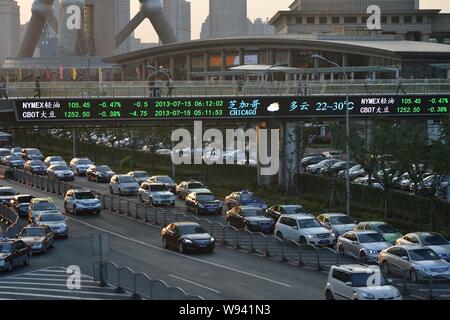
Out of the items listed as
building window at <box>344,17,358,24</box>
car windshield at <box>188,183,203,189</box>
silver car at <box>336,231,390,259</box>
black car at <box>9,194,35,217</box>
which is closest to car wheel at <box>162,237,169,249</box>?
silver car at <box>336,231,390,259</box>

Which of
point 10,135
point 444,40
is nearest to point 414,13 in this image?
point 444,40

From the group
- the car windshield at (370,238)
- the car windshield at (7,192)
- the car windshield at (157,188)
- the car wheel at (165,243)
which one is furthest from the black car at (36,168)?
the car windshield at (370,238)

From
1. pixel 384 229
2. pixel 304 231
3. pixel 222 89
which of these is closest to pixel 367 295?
pixel 384 229

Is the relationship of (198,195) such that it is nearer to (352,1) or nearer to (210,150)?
(210,150)

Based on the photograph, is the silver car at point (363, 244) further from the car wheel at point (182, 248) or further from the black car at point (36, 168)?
the black car at point (36, 168)

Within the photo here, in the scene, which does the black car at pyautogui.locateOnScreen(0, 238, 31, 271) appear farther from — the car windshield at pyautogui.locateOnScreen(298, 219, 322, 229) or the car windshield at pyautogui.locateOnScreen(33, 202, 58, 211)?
the car windshield at pyautogui.locateOnScreen(298, 219, 322, 229)

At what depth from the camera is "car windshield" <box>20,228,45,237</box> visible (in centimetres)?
4078

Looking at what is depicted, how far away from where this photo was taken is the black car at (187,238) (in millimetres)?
39219

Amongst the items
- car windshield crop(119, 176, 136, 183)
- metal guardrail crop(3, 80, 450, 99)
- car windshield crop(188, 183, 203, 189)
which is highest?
metal guardrail crop(3, 80, 450, 99)

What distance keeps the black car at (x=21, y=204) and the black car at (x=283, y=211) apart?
48.3ft

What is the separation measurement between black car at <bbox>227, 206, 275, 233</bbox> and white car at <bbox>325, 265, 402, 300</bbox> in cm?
1797

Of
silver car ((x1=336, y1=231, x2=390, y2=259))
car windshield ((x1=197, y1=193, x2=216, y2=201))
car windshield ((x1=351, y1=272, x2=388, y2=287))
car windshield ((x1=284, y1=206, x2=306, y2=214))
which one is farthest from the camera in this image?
car windshield ((x1=197, y1=193, x2=216, y2=201))

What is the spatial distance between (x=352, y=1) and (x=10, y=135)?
84686 millimetres

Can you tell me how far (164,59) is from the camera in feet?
486
